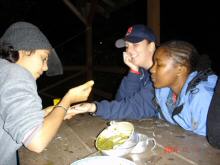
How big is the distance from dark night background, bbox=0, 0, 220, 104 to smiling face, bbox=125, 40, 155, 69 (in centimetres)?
653

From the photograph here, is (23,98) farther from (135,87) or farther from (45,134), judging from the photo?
(135,87)

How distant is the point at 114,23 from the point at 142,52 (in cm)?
1324

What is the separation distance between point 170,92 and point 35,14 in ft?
46.7

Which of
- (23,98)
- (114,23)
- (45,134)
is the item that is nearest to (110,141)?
(45,134)

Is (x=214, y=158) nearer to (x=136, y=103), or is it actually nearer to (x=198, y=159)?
(x=198, y=159)

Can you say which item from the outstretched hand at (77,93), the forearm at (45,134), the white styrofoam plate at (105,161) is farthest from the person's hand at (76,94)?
the white styrofoam plate at (105,161)

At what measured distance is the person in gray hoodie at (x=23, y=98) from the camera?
1688mm

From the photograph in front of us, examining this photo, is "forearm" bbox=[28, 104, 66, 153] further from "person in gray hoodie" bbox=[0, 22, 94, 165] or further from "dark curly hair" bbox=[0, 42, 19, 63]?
"dark curly hair" bbox=[0, 42, 19, 63]

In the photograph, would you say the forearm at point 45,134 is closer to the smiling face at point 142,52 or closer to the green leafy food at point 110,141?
the green leafy food at point 110,141

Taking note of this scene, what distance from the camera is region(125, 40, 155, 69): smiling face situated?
283 centimetres

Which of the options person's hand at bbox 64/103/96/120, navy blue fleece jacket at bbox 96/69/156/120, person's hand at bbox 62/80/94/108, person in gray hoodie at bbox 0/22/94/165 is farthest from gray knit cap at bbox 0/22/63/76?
navy blue fleece jacket at bbox 96/69/156/120

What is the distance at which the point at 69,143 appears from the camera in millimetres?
2145

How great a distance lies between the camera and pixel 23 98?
5.59ft

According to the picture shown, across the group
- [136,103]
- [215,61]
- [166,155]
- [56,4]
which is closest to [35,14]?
[56,4]
